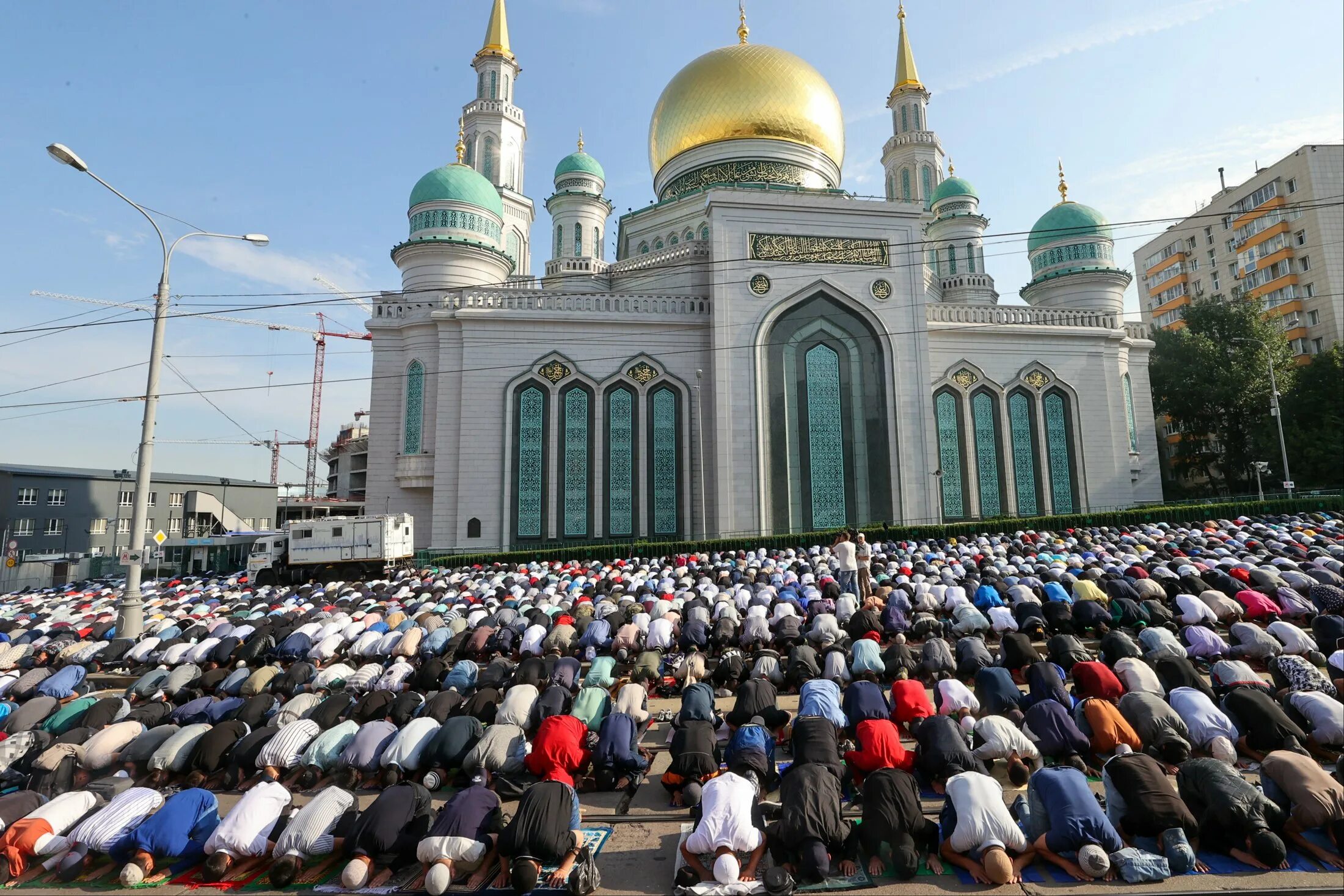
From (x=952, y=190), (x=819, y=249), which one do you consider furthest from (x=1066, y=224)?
(x=819, y=249)

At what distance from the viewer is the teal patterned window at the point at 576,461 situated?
Result: 22.8 meters

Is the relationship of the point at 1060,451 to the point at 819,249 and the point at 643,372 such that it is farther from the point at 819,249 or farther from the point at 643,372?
the point at 643,372

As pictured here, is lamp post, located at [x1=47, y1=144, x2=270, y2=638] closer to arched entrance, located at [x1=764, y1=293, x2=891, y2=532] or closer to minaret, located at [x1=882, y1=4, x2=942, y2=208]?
arched entrance, located at [x1=764, y1=293, x2=891, y2=532]

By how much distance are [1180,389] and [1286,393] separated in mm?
3705

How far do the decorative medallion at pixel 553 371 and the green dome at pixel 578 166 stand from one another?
1150cm

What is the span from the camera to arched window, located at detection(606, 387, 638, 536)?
904 inches

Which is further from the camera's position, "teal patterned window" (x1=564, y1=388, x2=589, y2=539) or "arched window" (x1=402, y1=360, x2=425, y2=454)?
"arched window" (x1=402, y1=360, x2=425, y2=454)

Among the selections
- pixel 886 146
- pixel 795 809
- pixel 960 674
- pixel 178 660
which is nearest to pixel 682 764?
pixel 795 809

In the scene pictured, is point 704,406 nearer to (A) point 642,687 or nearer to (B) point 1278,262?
(A) point 642,687

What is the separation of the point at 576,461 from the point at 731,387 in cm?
555

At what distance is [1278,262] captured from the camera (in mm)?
36531

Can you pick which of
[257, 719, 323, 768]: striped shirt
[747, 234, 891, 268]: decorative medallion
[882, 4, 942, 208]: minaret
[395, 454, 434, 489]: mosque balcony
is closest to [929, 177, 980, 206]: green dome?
[882, 4, 942, 208]: minaret

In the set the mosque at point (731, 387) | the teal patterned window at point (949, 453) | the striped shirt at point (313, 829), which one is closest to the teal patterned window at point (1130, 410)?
the mosque at point (731, 387)

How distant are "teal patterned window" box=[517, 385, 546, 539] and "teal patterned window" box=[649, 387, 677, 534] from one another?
356cm
